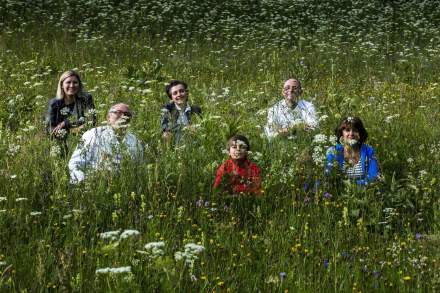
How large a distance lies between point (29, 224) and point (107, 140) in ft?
4.32

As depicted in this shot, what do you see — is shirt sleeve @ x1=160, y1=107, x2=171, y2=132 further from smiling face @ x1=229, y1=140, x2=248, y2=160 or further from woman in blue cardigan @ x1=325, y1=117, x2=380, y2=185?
woman in blue cardigan @ x1=325, y1=117, x2=380, y2=185

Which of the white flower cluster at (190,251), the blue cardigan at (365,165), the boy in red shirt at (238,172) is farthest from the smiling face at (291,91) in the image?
the white flower cluster at (190,251)

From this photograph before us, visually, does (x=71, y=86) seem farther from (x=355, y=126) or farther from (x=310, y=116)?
(x=355, y=126)

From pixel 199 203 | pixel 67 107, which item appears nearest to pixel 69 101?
pixel 67 107

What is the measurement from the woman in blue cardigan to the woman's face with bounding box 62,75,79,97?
315cm

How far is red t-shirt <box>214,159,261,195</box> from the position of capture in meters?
5.00

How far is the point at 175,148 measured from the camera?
5.45 meters

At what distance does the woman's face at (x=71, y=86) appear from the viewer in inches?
289

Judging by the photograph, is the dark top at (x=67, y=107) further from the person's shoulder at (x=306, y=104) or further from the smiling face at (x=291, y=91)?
the person's shoulder at (x=306, y=104)

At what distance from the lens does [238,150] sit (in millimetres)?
5484

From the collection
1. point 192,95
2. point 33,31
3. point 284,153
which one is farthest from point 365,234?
point 33,31

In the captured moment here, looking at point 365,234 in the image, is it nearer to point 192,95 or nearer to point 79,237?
point 79,237

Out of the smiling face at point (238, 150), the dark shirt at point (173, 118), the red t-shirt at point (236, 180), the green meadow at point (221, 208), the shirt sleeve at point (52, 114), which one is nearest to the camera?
the green meadow at point (221, 208)

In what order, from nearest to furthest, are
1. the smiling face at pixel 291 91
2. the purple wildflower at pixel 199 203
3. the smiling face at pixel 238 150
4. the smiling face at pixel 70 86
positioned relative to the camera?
the purple wildflower at pixel 199 203, the smiling face at pixel 238 150, the smiling face at pixel 70 86, the smiling face at pixel 291 91
